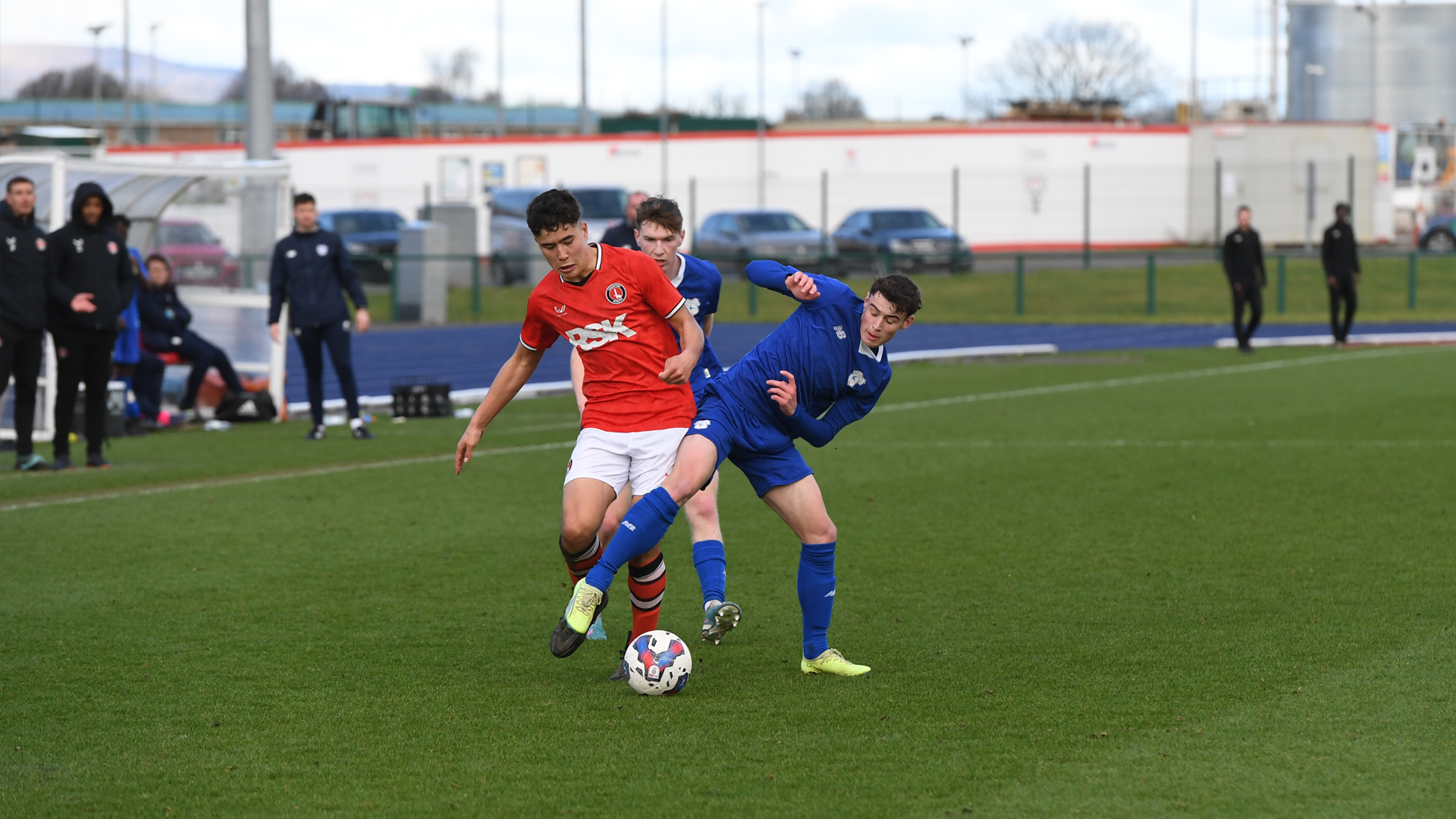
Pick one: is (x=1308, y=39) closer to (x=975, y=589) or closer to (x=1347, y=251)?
(x=1347, y=251)

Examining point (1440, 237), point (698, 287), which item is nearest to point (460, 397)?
point (698, 287)

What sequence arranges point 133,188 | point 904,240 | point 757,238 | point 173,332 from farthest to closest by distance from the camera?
point 904,240 < point 757,238 < point 133,188 < point 173,332

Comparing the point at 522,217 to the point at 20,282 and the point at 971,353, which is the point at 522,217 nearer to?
the point at 971,353

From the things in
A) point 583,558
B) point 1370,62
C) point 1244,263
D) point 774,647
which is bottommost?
point 774,647

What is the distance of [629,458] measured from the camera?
602cm

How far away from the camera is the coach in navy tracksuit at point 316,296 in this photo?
1391 centimetres

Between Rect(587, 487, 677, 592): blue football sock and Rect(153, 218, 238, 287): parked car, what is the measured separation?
39.6 feet

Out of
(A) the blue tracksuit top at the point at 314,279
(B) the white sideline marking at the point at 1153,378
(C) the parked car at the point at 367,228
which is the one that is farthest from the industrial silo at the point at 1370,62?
(A) the blue tracksuit top at the point at 314,279

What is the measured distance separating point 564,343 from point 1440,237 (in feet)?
95.4

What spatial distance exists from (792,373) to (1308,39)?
64239mm

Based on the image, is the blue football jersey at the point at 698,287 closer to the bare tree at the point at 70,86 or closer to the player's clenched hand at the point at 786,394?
the player's clenched hand at the point at 786,394

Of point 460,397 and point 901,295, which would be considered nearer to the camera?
point 901,295

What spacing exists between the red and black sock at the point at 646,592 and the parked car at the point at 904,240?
87.0 ft

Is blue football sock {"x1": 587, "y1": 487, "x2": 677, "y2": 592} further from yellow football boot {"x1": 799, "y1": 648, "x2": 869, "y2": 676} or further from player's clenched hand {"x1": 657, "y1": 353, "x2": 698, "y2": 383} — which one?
yellow football boot {"x1": 799, "y1": 648, "x2": 869, "y2": 676}
